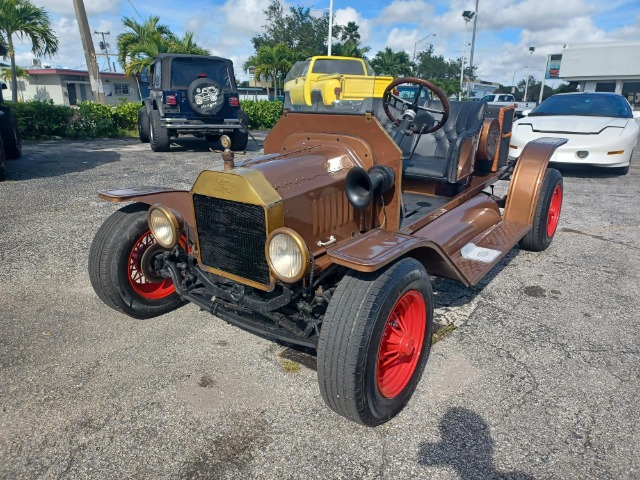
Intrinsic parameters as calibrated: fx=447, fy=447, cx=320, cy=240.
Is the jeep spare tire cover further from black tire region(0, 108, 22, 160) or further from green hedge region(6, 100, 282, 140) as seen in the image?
black tire region(0, 108, 22, 160)

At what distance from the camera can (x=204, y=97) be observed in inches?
405

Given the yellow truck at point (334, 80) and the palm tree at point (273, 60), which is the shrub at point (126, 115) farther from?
the palm tree at point (273, 60)

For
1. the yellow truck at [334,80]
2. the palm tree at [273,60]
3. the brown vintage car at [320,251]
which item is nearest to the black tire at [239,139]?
the yellow truck at [334,80]

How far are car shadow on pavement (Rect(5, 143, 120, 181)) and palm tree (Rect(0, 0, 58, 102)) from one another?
9200mm

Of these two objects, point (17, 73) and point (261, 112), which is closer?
point (261, 112)

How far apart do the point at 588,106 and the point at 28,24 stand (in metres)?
19.7

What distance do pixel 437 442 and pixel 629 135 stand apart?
7.85 metres

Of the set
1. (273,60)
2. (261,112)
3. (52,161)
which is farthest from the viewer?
(273,60)

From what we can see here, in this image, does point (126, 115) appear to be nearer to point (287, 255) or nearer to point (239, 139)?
point (239, 139)

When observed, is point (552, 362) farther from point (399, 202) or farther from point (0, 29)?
point (0, 29)

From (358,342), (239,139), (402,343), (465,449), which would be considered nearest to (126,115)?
(239,139)

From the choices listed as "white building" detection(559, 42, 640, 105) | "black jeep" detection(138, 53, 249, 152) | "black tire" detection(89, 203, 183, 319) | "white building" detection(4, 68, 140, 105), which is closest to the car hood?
"black jeep" detection(138, 53, 249, 152)

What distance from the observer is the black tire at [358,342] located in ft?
6.66

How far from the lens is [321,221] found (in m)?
2.62
